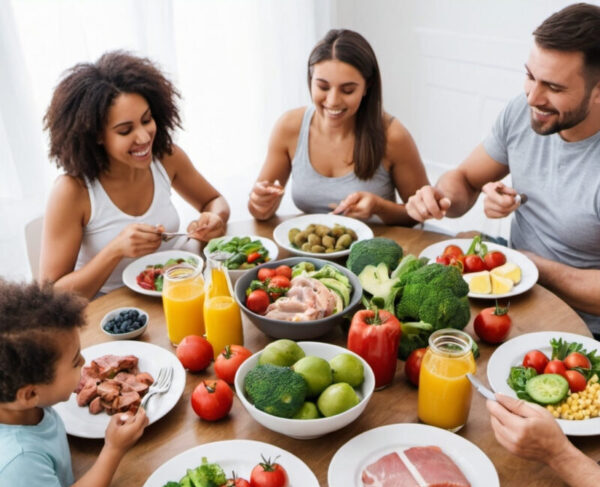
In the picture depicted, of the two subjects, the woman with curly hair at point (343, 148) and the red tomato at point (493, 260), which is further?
the woman with curly hair at point (343, 148)

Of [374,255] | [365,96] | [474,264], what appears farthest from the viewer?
[365,96]

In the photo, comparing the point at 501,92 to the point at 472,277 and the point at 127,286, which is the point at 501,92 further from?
the point at 127,286

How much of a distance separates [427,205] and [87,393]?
135 centimetres

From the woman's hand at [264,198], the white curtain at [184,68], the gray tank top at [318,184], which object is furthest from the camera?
the white curtain at [184,68]

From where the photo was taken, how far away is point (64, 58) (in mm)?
3393

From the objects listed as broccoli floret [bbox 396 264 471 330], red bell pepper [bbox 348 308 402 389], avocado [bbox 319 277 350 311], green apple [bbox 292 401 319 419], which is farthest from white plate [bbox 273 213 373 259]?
green apple [bbox 292 401 319 419]

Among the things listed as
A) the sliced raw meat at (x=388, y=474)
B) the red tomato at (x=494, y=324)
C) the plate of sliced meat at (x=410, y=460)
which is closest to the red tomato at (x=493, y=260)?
the red tomato at (x=494, y=324)

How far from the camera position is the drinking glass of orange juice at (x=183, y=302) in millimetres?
1672

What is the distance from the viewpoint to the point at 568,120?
6.98 feet

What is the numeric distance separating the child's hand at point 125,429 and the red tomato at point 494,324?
911 mm

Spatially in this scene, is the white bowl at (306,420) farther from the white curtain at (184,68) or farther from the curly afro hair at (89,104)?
the white curtain at (184,68)

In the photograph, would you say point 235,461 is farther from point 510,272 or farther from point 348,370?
point 510,272

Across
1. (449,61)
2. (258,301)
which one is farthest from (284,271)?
(449,61)

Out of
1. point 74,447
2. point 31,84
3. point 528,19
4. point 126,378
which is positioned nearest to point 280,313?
point 126,378
